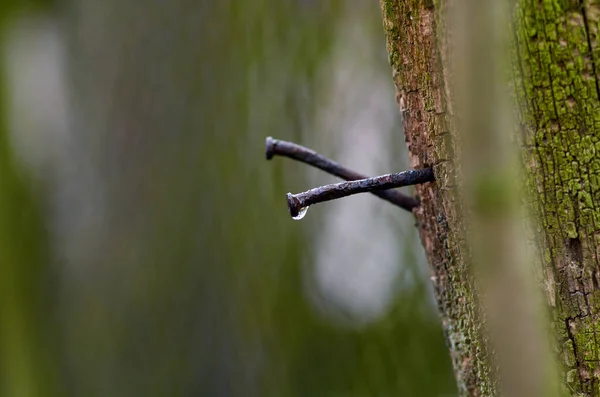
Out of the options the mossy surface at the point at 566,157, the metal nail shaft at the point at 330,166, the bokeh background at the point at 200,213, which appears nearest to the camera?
the mossy surface at the point at 566,157

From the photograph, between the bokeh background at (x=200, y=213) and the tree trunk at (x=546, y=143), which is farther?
the bokeh background at (x=200, y=213)

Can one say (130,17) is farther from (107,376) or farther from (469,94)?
(469,94)

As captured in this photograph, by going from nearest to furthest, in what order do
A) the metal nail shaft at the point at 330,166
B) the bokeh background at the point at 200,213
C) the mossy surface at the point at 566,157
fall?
the mossy surface at the point at 566,157 < the metal nail shaft at the point at 330,166 < the bokeh background at the point at 200,213

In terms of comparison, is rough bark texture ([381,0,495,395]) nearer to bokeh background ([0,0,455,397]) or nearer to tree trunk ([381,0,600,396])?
tree trunk ([381,0,600,396])

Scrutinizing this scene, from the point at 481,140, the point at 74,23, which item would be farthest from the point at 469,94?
the point at 74,23

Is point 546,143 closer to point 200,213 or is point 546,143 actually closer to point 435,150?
point 435,150

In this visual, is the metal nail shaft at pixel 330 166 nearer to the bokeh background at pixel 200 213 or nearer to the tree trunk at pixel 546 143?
the tree trunk at pixel 546 143

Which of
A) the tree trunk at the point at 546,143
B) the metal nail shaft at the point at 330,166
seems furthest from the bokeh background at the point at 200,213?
the tree trunk at the point at 546,143
